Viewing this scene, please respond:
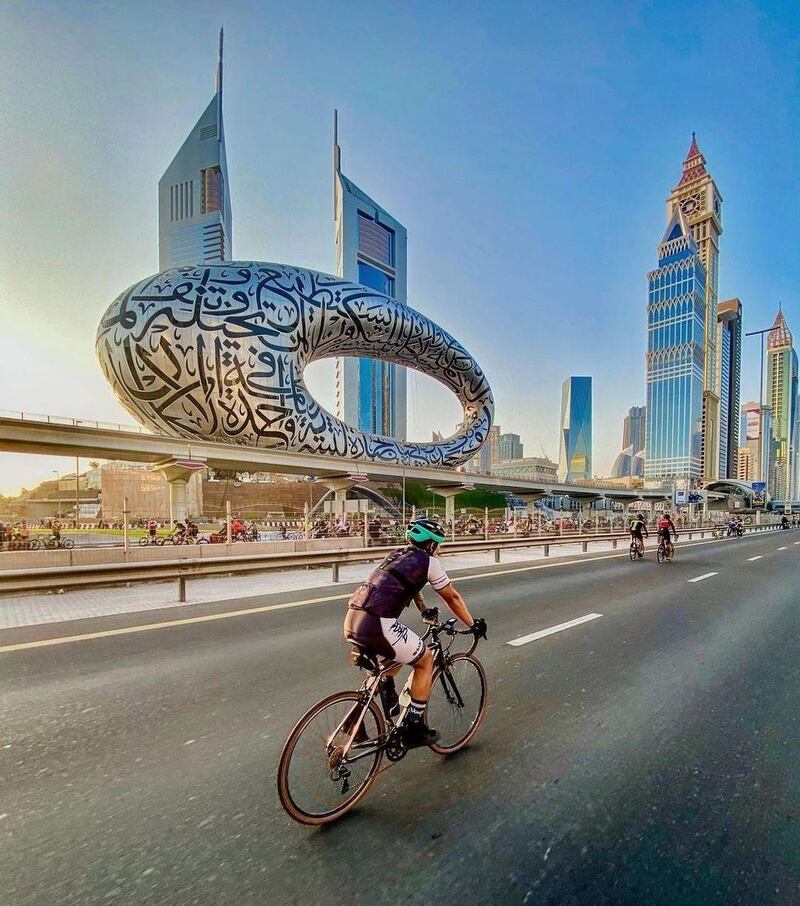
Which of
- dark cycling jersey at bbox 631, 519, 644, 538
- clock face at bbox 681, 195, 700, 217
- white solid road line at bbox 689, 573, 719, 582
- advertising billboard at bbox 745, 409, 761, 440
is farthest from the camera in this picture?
clock face at bbox 681, 195, 700, 217

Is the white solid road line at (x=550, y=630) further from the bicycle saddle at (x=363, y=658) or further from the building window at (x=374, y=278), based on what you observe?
the building window at (x=374, y=278)

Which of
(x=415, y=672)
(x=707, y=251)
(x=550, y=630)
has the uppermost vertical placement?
(x=707, y=251)

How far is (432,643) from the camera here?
10.5 feet

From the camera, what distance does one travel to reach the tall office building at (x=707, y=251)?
497ft

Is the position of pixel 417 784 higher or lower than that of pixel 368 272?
lower

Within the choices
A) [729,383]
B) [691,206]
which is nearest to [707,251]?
[691,206]

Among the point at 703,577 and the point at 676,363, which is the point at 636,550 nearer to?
the point at 703,577

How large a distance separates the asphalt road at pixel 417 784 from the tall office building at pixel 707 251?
168721mm

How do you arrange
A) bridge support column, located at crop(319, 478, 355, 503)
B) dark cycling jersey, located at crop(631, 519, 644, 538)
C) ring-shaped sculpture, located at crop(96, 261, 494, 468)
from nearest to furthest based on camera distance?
dark cycling jersey, located at crop(631, 519, 644, 538) < ring-shaped sculpture, located at crop(96, 261, 494, 468) < bridge support column, located at crop(319, 478, 355, 503)

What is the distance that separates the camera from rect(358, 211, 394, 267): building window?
140750 millimetres

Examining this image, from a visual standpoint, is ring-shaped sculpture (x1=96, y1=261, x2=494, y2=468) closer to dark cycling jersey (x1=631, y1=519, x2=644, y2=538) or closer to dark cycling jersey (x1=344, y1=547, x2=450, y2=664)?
dark cycling jersey (x1=631, y1=519, x2=644, y2=538)

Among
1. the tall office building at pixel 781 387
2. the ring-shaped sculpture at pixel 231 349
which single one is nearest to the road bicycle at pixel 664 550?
the ring-shaped sculpture at pixel 231 349

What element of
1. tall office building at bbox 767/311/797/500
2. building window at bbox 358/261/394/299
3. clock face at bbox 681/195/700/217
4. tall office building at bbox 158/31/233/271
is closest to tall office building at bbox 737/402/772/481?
tall office building at bbox 767/311/797/500

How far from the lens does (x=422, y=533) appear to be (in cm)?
311
